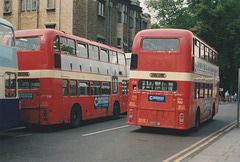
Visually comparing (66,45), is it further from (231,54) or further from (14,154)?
(231,54)

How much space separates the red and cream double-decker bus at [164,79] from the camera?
1313 centimetres

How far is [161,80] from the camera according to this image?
44.1 ft

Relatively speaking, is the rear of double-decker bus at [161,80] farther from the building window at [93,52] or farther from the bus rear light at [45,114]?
the building window at [93,52]

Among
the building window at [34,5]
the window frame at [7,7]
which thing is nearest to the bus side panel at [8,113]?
the building window at [34,5]

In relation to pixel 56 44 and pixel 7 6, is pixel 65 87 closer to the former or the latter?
pixel 56 44

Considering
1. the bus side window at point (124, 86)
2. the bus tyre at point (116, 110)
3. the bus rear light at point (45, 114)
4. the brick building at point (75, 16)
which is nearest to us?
the bus rear light at point (45, 114)

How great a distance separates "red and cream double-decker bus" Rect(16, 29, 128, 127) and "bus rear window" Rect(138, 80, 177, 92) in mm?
3268

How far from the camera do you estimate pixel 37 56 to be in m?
13.7

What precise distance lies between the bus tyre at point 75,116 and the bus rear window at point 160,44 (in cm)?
432

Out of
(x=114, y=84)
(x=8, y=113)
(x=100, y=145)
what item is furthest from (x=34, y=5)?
(x=100, y=145)

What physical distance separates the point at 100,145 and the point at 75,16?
64.2 ft

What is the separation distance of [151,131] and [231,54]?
33912mm

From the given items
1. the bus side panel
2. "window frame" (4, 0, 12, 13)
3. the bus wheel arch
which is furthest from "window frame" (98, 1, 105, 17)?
the bus side panel

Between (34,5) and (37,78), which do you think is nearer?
(37,78)
